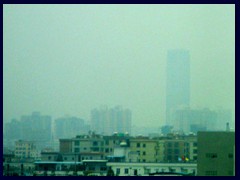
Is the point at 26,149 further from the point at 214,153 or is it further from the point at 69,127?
the point at 214,153

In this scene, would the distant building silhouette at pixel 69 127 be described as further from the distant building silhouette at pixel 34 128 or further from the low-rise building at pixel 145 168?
the low-rise building at pixel 145 168

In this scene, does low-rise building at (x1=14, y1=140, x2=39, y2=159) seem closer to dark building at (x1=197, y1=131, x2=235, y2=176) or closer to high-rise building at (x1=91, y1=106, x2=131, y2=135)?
high-rise building at (x1=91, y1=106, x2=131, y2=135)

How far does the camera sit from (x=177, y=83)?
16.3 feet

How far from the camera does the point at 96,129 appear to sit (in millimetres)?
4613

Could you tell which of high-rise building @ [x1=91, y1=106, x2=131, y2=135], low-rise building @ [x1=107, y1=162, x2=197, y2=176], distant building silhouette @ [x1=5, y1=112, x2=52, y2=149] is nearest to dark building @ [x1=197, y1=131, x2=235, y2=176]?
low-rise building @ [x1=107, y1=162, x2=197, y2=176]

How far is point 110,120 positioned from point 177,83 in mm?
873

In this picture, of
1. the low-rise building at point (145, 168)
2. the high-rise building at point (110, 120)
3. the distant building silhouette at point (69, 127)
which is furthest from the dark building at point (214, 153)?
the distant building silhouette at point (69, 127)

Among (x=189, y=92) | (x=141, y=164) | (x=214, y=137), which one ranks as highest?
(x=189, y=92)

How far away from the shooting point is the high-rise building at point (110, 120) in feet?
15.3

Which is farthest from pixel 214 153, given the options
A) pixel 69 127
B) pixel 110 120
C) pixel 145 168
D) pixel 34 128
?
pixel 34 128

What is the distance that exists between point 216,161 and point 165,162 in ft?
2.77

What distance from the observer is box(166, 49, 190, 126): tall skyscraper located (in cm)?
471
